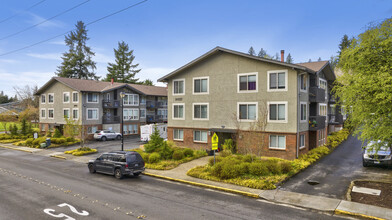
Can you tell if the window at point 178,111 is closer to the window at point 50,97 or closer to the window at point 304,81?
the window at point 304,81

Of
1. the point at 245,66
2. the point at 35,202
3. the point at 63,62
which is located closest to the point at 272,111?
the point at 245,66

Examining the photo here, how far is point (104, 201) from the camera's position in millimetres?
12680

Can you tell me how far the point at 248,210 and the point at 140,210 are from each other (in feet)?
16.0

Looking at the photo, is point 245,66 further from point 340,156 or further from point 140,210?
point 140,210

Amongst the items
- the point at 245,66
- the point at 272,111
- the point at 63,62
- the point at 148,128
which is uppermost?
the point at 63,62

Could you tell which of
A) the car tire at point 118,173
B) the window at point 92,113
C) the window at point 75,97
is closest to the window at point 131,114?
the window at point 92,113

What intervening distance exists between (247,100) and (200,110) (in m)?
5.47

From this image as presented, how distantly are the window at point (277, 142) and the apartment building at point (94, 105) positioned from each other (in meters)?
27.3

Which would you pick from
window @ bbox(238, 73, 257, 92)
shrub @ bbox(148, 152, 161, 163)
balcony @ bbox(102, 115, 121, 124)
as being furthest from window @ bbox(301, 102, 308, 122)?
balcony @ bbox(102, 115, 121, 124)

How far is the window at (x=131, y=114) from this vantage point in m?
46.3

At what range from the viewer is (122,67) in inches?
3118

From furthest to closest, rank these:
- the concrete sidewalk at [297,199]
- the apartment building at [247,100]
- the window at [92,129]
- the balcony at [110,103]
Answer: the balcony at [110,103] < the window at [92,129] < the apartment building at [247,100] < the concrete sidewalk at [297,199]

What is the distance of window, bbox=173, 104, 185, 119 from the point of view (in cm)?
2864

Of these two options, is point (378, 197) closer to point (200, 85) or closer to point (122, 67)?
point (200, 85)
